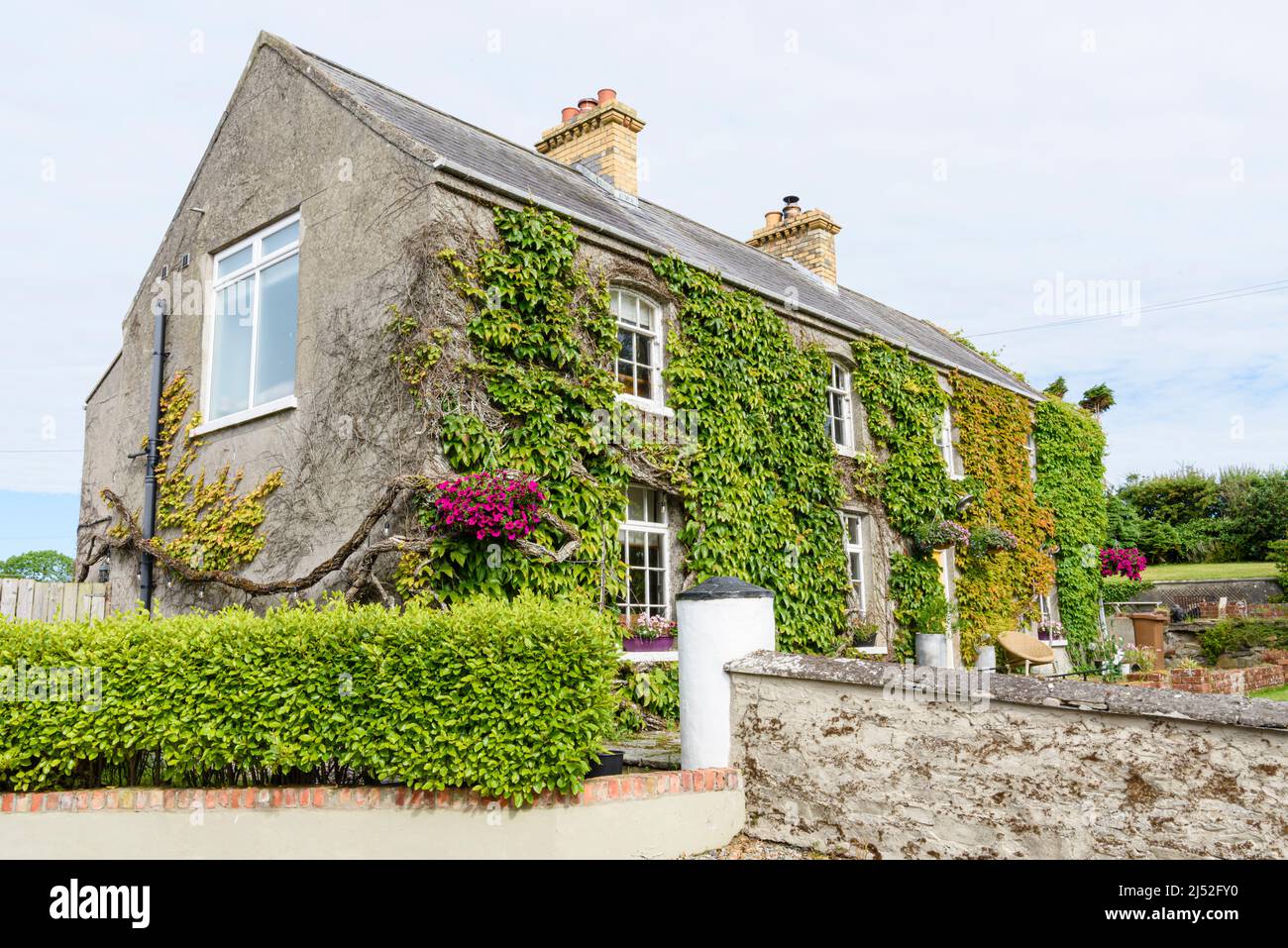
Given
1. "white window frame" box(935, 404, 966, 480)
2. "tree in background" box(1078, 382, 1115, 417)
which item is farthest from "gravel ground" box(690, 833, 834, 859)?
"tree in background" box(1078, 382, 1115, 417)

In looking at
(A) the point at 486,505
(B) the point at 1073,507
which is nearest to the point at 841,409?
(A) the point at 486,505

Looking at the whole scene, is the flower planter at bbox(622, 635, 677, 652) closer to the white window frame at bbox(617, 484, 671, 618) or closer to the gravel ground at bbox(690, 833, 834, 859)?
the white window frame at bbox(617, 484, 671, 618)

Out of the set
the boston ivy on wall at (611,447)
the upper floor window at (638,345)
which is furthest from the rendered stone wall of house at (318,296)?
the boston ivy on wall at (611,447)

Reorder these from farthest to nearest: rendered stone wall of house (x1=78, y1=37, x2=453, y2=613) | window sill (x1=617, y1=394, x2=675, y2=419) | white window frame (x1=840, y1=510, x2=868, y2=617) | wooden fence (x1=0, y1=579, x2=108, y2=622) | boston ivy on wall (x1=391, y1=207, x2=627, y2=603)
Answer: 1. white window frame (x1=840, y1=510, x2=868, y2=617)
2. window sill (x1=617, y1=394, x2=675, y2=419)
3. wooden fence (x1=0, y1=579, x2=108, y2=622)
4. rendered stone wall of house (x1=78, y1=37, x2=453, y2=613)
5. boston ivy on wall (x1=391, y1=207, x2=627, y2=603)

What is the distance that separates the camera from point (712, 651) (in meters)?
6.93

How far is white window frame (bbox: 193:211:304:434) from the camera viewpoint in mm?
10531

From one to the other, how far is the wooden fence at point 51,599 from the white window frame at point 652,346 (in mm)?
6413

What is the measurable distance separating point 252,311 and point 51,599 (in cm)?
412

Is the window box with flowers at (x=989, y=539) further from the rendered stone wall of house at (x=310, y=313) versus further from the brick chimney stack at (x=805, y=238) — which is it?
the rendered stone wall of house at (x=310, y=313)

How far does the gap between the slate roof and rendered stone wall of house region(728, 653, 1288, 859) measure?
630 centimetres

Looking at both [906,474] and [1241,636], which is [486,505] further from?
[1241,636]

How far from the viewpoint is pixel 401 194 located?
9.46 meters

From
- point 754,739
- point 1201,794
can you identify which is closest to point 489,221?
point 754,739
